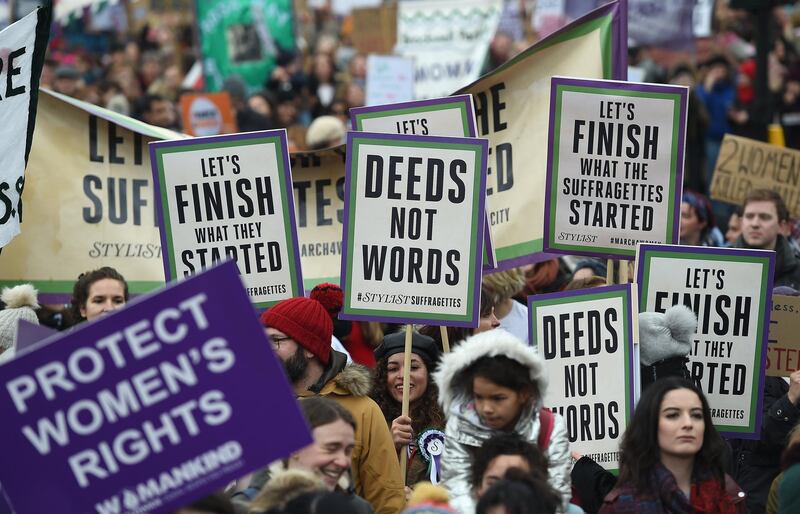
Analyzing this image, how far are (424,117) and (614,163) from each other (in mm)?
986

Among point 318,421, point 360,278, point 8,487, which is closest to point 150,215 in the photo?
point 360,278

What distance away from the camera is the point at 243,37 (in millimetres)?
17344

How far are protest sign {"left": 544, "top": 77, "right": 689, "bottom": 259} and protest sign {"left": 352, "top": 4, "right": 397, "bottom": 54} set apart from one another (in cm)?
1335

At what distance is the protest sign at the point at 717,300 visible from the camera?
6961 mm

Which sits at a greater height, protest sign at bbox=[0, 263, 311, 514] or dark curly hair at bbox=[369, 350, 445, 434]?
protest sign at bbox=[0, 263, 311, 514]

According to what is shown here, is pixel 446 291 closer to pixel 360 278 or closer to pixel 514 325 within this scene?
pixel 360 278

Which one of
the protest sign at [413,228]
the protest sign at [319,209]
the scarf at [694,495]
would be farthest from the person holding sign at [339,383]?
the protest sign at [319,209]

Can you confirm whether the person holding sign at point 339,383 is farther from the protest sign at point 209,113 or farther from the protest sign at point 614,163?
the protest sign at point 209,113

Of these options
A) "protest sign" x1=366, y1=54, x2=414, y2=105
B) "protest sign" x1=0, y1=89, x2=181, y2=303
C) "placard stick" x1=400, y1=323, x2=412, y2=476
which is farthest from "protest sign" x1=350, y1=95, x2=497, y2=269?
"protest sign" x1=366, y1=54, x2=414, y2=105

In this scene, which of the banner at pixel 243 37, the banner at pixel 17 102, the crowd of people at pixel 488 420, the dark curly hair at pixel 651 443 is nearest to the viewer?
the crowd of people at pixel 488 420

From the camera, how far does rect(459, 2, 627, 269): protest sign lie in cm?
838

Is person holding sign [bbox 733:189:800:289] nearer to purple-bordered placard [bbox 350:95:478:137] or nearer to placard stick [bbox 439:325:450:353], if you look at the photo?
purple-bordered placard [bbox 350:95:478:137]

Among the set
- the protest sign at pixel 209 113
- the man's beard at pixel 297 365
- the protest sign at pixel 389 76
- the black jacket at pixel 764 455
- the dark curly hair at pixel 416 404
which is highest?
the protest sign at pixel 389 76

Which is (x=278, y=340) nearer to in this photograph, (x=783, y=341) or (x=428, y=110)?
(x=428, y=110)
